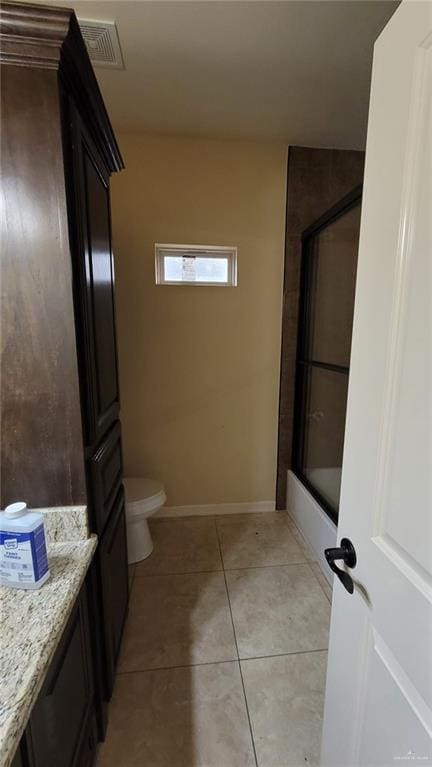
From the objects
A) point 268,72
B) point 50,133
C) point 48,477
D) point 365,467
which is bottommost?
point 48,477

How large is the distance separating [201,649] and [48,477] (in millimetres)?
1140

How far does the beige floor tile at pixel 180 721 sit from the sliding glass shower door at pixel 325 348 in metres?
1.04

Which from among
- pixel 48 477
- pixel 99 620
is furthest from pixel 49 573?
pixel 99 620

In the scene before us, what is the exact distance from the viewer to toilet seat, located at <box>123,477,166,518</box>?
1940mm

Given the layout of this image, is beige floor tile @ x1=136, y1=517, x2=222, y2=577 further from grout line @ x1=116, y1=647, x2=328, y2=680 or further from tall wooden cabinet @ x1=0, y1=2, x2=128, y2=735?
tall wooden cabinet @ x1=0, y1=2, x2=128, y2=735

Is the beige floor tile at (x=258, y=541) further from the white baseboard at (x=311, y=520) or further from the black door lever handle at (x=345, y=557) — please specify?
the black door lever handle at (x=345, y=557)

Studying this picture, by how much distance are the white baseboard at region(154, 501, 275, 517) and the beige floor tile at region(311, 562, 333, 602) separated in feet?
2.10

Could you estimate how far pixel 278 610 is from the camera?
1.73m

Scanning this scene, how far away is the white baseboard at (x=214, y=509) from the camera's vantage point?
257 cm

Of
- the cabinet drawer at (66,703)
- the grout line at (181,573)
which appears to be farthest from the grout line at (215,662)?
the grout line at (181,573)

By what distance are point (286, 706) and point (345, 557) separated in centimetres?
99

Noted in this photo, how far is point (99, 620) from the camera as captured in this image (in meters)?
1.18

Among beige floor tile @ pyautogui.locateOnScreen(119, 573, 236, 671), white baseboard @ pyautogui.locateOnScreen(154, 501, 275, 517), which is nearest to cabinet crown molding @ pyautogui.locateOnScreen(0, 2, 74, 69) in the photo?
beige floor tile @ pyautogui.locateOnScreen(119, 573, 236, 671)

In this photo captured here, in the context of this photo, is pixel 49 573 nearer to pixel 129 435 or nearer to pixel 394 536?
pixel 394 536
